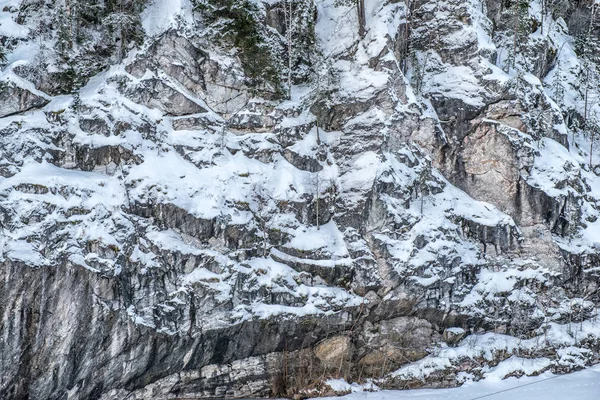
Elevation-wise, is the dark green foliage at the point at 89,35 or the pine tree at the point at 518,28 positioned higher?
the pine tree at the point at 518,28

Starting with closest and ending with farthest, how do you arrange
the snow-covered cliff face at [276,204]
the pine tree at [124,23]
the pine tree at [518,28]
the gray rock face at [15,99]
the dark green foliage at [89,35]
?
the snow-covered cliff face at [276,204], the gray rock face at [15,99], the dark green foliage at [89,35], the pine tree at [124,23], the pine tree at [518,28]

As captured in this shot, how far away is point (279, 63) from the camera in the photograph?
16469mm

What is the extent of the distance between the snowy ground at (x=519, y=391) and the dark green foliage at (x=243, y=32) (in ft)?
32.9

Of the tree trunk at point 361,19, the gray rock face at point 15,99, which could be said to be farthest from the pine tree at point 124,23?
the tree trunk at point 361,19

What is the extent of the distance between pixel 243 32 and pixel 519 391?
13.5 metres

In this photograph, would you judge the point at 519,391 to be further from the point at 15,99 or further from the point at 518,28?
the point at 15,99

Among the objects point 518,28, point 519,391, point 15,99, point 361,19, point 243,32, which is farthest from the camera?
point 518,28

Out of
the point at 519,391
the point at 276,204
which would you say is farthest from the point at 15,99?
the point at 519,391

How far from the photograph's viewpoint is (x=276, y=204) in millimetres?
13750

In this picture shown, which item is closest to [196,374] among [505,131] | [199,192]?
[199,192]

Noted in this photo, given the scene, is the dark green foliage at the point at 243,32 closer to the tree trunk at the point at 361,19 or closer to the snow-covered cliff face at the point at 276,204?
the snow-covered cliff face at the point at 276,204

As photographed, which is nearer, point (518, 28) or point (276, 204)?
point (276, 204)

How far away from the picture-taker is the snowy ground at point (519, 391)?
12336 mm

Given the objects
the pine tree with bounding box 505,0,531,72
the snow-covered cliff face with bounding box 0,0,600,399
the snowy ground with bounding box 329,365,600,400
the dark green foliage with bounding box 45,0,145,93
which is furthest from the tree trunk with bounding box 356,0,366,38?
the snowy ground with bounding box 329,365,600,400
